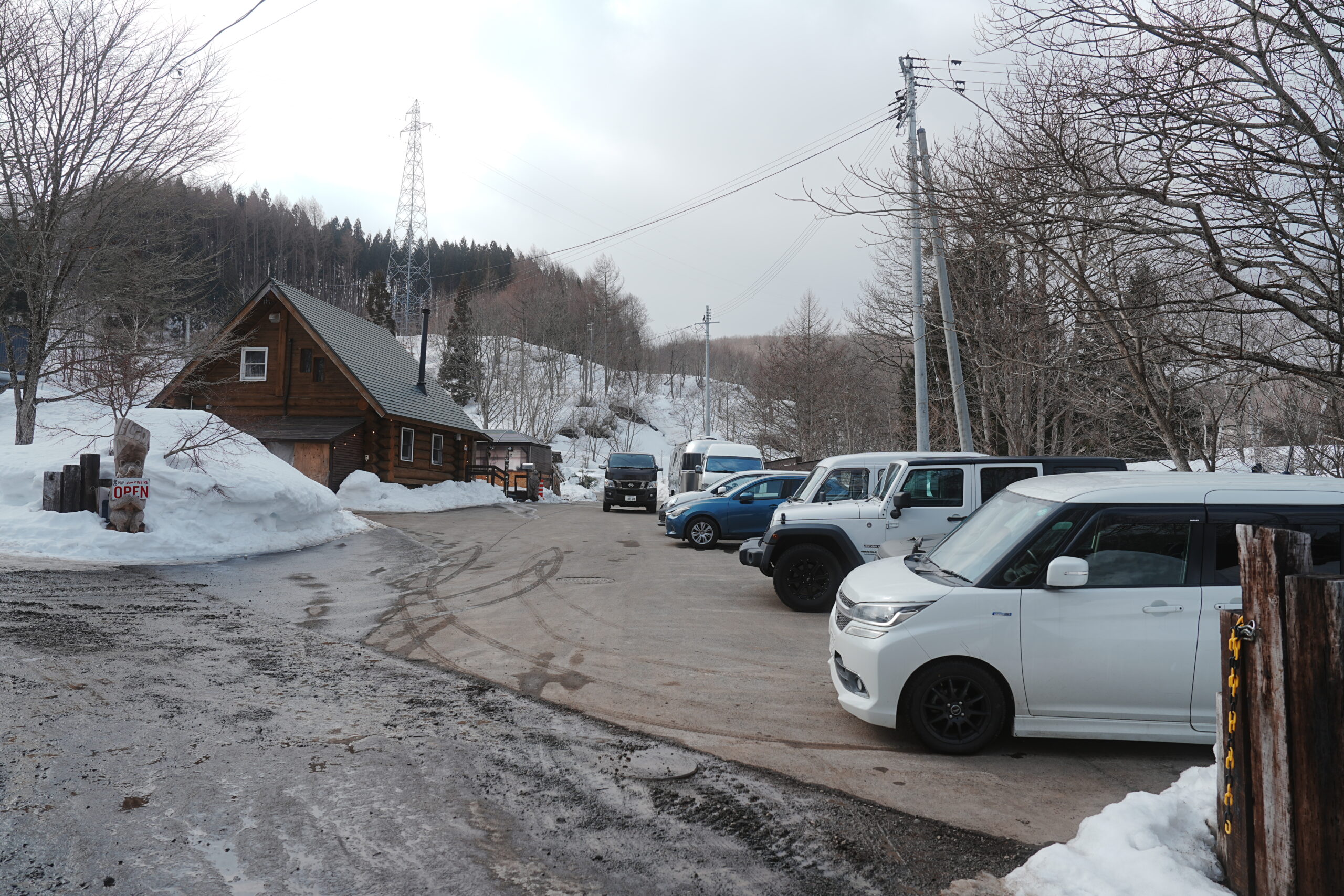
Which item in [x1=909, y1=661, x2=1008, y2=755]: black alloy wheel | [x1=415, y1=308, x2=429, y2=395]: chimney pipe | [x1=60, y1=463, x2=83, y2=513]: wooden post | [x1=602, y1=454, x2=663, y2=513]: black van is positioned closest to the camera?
[x1=909, y1=661, x2=1008, y2=755]: black alloy wheel

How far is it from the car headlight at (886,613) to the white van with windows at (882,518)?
178 inches

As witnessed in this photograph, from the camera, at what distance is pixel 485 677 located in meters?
6.48

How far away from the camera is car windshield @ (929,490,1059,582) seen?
17.2ft

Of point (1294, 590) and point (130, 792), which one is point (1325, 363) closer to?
point (1294, 590)

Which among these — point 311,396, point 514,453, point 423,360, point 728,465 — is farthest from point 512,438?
point 728,465

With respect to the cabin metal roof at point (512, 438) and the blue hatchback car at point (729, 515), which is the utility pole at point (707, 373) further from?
the blue hatchback car at point (729, 515)

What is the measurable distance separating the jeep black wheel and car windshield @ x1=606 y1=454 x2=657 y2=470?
21.2 m

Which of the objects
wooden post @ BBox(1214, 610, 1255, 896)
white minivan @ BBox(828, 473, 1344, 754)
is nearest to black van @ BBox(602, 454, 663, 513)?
white minivan @ BBox(828, 473, 1344, 754)

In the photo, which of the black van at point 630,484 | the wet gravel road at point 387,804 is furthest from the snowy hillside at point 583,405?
the wet gravel road at point 387,804

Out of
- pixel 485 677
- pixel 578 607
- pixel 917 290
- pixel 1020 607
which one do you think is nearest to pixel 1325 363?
pixel 917 290

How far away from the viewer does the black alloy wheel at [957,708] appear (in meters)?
4.95

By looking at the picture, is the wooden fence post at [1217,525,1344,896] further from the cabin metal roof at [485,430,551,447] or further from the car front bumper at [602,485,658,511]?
the cabin metal roof at [485,430,551,447]

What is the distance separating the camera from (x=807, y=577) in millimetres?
9969

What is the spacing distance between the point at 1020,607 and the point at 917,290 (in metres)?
12.5
